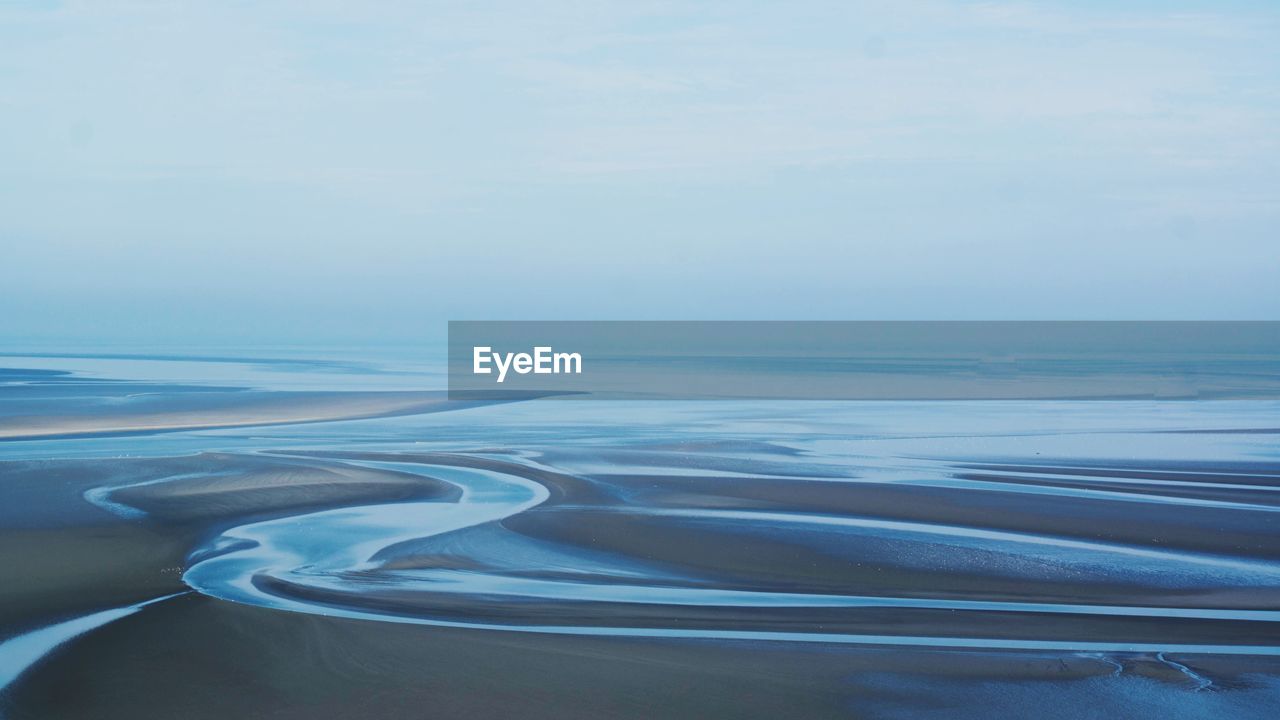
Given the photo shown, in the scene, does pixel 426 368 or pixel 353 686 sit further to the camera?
pixel 426 368

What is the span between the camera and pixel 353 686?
328 inches

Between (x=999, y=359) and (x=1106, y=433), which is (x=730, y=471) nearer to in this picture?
(x=1106, y=433)

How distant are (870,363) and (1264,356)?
2176 centimetres

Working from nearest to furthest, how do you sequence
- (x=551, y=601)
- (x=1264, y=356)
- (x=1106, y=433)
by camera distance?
(x=551, y=601) → (x=1106, y=433) → (x=1264, y=356)


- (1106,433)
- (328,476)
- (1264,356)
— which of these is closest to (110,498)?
(328,476)

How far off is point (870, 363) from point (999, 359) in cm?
758

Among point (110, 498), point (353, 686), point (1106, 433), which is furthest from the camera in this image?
point (1106, 433)

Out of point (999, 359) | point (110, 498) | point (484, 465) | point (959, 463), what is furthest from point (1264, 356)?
point (110, 498)

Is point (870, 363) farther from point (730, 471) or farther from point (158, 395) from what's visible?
point (730, 471)

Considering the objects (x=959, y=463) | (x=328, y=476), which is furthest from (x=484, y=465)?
(x=959, y=463)

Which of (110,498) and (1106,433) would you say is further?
(1106,433)

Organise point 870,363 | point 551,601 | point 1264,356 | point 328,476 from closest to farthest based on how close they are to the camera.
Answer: point 551,601
point 328,476
point 870,363
point 1264,356

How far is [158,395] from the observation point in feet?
112

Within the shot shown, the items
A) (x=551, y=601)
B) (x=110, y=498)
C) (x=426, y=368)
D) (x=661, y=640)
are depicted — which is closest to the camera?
(x=661, y=640)
